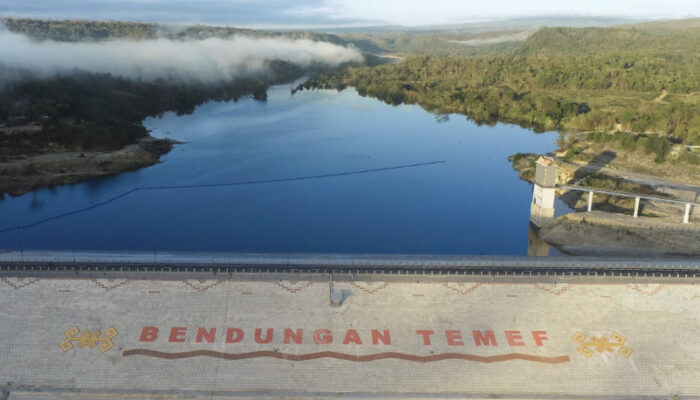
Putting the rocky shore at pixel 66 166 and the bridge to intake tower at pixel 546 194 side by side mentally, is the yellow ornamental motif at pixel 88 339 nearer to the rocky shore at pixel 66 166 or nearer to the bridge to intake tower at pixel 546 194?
the bridge to intake tower at pixel 546 194

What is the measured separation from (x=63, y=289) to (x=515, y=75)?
484 feet

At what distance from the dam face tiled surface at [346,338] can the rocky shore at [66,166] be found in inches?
1654

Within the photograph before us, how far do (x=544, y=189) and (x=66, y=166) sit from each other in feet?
203

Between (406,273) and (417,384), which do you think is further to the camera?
(406,273)

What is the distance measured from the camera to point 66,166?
74500mm

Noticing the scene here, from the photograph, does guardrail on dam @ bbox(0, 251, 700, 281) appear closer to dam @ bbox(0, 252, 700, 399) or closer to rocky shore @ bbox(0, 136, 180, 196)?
dam @ bbox(0, 252, 700, 399)

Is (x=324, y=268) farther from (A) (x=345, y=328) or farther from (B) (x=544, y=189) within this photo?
(B) (x=544, y=189)

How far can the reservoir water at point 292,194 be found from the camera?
52469 millimetres

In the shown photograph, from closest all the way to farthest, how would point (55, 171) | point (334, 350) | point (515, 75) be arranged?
1. point (334, 350)
2. point (55, 171)
3. point (515, 75)

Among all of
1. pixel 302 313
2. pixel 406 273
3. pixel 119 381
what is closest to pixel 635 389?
pixel 406 273

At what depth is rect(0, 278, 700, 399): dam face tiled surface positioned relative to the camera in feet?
87.7

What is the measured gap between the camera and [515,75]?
15750 cm

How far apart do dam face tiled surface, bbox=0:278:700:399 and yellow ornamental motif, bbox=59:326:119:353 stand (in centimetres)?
7

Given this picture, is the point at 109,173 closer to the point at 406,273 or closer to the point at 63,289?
the point at 63,289
